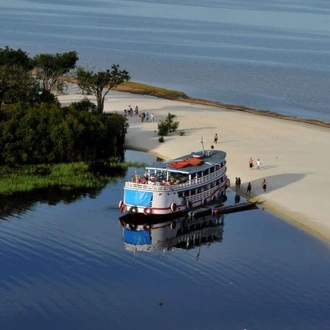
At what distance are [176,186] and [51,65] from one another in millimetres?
51306

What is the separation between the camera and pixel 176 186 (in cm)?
6200

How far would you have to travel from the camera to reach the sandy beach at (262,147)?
66875 millimetres

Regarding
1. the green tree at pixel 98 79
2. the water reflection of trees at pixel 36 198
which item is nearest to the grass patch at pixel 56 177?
the water reflection of trees at pixel 36 198

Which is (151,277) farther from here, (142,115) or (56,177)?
(142,115)

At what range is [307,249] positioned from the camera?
5644 centimetres

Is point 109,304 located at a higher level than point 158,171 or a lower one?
lower

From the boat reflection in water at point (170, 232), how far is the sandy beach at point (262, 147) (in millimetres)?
5915

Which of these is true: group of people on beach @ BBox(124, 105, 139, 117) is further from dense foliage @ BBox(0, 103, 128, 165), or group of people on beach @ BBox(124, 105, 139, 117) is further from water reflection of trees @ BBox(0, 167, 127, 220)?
water reflection of trees @ BBox(0, 167, 127, 220)

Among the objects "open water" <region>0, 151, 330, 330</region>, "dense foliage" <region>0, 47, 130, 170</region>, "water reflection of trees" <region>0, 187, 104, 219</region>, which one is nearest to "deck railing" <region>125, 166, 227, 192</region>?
"open water" <region>0, 151, 330, 330</region>

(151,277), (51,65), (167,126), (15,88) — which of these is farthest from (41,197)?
(51,65)

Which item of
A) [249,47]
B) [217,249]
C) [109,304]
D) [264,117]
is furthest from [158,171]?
[249,47]

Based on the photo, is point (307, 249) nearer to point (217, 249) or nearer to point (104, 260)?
point (217, 249)

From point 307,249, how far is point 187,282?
1030 centimetres

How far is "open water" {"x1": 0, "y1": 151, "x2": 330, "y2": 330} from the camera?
44.6m
